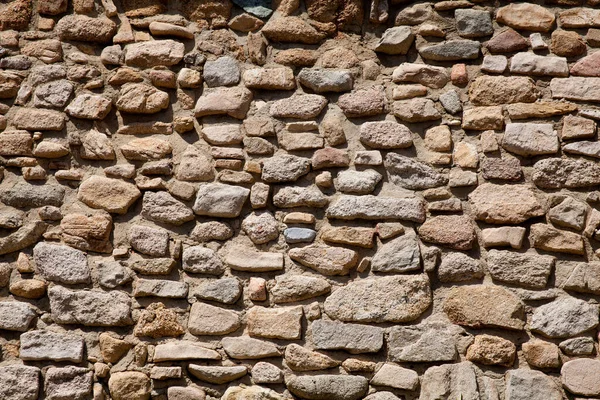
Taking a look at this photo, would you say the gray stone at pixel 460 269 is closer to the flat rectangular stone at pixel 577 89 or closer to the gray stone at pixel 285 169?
the gray stone at pixel 285 169

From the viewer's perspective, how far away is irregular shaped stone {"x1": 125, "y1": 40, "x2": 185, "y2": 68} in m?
3.19

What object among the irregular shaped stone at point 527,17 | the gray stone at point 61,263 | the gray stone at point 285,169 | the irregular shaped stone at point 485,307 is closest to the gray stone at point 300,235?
the gray stone at point 285,169

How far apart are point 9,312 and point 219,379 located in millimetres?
960

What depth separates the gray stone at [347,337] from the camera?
2.72 meters

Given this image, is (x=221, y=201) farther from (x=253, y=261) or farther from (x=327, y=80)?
(x=327, y=80)

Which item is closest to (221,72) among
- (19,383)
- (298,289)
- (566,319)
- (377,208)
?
(377,208)

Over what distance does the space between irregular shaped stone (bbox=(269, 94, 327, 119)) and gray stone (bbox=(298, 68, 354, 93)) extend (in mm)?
47

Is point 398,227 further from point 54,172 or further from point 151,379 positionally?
point 54,172

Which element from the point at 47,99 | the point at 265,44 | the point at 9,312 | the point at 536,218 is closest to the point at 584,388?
the point at 536,218

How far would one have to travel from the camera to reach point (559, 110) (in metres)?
2.93

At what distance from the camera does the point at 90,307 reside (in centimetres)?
286

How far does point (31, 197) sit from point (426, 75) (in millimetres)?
1877

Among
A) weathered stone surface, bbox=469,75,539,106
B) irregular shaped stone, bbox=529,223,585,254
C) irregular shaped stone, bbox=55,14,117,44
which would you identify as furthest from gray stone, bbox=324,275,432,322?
irregular shaped stone, bbox=55,14,117,44

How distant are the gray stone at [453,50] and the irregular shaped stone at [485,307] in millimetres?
1068
